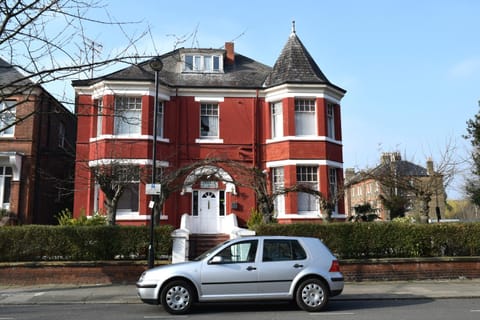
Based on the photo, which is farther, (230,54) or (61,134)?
(61,134)

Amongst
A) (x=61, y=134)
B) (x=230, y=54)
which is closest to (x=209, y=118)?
(x=230, y=54)

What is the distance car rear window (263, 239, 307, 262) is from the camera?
30.3 ft

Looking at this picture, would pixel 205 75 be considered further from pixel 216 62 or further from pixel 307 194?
pixel 307 194

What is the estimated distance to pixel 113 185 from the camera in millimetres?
15586

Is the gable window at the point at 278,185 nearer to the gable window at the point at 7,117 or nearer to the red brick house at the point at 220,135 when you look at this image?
the red brick house at the point at 220,135

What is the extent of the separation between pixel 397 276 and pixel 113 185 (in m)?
10.3

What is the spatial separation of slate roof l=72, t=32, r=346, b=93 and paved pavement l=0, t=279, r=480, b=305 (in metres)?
10.5

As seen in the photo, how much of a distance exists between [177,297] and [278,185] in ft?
38.8

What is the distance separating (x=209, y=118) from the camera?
21.5 metres

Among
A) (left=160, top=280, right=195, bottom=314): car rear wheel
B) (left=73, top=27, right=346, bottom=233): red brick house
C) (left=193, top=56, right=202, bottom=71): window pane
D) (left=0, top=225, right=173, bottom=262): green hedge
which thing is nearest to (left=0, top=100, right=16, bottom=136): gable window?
(left=73, top=27, right=346, bottom=233): red brick house

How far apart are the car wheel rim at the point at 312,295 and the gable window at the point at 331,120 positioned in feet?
42.5

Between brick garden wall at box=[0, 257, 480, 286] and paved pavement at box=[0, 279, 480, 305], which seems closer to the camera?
paved pavement at box=[0, 279, 480, 305]

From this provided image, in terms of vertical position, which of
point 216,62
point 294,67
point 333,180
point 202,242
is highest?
point 216,62

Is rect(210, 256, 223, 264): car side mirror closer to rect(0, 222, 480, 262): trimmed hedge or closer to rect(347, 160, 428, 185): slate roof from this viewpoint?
rect(0, 222, 480, 262): trimmed hedge
